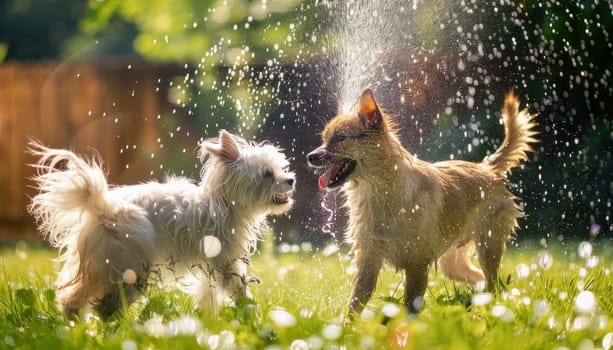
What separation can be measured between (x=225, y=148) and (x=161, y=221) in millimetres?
652

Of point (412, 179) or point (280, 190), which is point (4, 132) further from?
point (412, 179)

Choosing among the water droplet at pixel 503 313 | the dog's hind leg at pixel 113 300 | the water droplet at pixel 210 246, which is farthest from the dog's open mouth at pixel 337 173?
the dog's hind leg at pixel 113 300

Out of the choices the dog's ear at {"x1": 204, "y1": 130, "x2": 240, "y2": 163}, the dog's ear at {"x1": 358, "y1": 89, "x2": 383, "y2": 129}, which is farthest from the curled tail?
the dog's ear at {"x1": 358, "y1": 89, "x2": 383, "y2": 129}

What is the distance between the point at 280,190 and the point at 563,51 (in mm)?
2629

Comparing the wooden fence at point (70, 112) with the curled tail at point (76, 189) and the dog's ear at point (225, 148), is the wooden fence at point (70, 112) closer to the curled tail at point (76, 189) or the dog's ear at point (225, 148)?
the dog's ear at point (225, 148)

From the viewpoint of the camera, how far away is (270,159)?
477cm

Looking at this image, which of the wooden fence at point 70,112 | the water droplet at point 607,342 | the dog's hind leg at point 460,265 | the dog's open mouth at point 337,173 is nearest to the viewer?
the water droplet at point 607,342

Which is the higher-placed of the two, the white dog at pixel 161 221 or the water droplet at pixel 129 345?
the white dog at pixel 161 221

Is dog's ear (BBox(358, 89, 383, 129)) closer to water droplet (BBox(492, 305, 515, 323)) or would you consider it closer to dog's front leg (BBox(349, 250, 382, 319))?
dog's front leg (BBox(349, 250, 382, 319))

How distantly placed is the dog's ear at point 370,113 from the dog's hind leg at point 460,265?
4.40 ft

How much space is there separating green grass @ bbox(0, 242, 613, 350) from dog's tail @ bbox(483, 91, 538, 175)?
0.76m

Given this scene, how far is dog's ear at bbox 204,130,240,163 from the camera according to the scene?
183 inches

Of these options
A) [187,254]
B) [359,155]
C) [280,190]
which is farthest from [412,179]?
[187,254]

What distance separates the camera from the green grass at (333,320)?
10.5 feet
